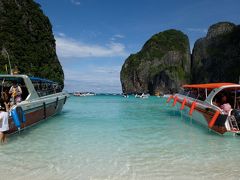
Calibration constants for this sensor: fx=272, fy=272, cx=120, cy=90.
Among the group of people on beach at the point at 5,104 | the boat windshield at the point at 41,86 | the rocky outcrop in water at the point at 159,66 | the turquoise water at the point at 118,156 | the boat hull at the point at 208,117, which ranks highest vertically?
the rocky outcrop in water at the point at 159,66

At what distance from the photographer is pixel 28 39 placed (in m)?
76.9

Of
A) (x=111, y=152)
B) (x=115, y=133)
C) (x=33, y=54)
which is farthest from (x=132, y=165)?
(x=33, y=54)

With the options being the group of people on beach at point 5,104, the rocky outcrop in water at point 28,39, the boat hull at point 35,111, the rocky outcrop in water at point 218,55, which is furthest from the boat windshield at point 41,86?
the rocky outcrop in water at point 218,55

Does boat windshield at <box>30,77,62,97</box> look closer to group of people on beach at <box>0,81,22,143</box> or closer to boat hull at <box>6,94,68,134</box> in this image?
boat hull at <box>6,94,68,134</box>

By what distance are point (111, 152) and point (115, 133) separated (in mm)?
3618

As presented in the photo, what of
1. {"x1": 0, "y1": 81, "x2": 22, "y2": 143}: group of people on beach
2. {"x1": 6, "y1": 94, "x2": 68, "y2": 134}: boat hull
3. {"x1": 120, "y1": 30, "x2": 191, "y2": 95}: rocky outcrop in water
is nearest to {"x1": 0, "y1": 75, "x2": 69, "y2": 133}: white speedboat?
{"x1": 6, "y1": 94, "x2": 68, "y2": 134}: boat hull

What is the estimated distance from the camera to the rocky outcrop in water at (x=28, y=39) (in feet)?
220

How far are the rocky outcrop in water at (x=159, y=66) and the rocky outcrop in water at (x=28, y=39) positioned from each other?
57389 mm

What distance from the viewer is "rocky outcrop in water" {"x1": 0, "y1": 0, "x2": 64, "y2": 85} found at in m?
66.9

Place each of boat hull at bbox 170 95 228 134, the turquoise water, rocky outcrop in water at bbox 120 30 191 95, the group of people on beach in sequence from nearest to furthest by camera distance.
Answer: the turquoise water < the group of people on beach < boat hull at bbox 170 95 228 134 < rocky outcrop in water at bbox 120 30 191 95

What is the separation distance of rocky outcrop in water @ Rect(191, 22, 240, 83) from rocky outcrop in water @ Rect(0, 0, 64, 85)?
6092 cm

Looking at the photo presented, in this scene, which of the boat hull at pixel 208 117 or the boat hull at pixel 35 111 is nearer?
the boat hull at pixel 35 111

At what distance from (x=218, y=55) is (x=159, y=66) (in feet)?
126

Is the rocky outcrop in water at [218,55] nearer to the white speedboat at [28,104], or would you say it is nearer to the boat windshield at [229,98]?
the boat windshield at [229,98]
